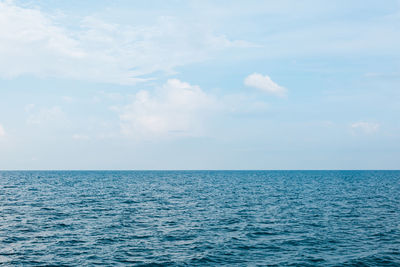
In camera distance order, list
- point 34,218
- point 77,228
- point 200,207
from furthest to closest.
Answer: point 200,207, point 34,218, point 77,228

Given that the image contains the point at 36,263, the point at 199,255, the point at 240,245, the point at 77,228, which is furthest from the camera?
the point at 77,228

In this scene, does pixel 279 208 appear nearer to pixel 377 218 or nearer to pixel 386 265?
pixel 377 218

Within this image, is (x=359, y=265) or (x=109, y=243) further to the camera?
(x=109, y=243)

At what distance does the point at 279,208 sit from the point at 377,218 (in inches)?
630

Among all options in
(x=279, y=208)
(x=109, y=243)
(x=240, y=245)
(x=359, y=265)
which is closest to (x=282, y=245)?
(x=240, y=245)

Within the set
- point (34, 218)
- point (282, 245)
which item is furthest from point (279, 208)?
point (34, 218)

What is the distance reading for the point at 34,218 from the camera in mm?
48375

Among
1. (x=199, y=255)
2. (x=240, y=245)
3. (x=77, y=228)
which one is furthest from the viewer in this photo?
(x=77, y=228)

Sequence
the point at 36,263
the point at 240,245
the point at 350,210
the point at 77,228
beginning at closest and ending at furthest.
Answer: the point at 36,263
the point at 240,245
the point at 77,228
the point at 350,210

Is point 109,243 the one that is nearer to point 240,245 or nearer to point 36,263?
point 36,263

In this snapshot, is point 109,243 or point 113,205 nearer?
point 109,243

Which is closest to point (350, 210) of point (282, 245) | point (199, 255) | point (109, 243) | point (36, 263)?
point (282, 245)

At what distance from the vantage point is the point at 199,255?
30641 millimetres

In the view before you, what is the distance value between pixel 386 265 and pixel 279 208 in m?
32.4
